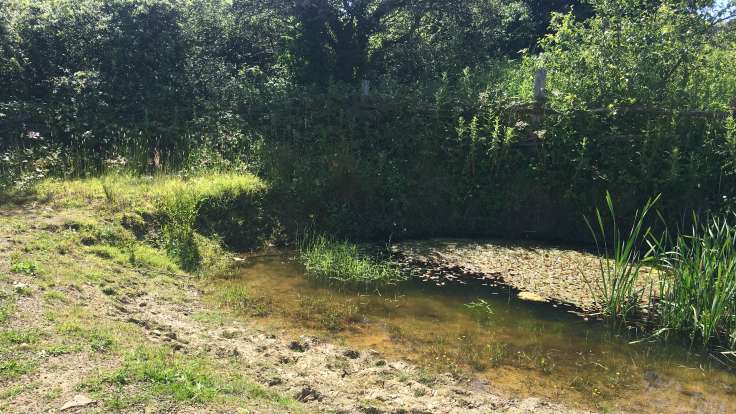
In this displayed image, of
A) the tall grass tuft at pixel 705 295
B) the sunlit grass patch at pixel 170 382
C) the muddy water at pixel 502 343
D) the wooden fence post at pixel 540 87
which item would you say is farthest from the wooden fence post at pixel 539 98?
the sunlit grass patch at pixel 170 382

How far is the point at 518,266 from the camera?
7.86m

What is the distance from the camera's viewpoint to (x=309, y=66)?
12367 millimetres

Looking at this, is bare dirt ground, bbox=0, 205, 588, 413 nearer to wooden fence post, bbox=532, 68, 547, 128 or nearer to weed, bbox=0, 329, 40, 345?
weed, bbox=0, 329, 40, 345

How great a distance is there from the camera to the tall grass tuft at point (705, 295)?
5.20 meters

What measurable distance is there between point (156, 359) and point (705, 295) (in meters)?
5.10

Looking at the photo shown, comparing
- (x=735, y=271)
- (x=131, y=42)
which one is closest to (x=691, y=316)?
(x=735, y=271)

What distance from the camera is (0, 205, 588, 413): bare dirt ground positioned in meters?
3.55

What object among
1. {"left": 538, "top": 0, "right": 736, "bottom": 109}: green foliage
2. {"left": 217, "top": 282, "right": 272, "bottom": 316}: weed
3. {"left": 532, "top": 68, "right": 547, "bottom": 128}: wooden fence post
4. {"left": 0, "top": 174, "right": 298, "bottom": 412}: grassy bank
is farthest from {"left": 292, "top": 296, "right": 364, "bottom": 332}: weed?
{"left": 538, "top": 0, "right": 736, "bottom": 109}: green foliage

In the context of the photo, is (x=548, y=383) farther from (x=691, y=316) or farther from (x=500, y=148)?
(x=500, y=148)

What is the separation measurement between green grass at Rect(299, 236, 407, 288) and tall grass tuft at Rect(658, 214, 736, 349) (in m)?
3.20

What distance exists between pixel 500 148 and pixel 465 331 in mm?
4630

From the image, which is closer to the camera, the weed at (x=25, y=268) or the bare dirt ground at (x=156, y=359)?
the bare dirt ground at (x=156, y=359)

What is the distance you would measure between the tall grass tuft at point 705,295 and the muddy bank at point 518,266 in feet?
3.38

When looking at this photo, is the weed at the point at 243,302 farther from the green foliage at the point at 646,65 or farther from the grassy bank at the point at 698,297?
the green foliage at the point at 646,65
